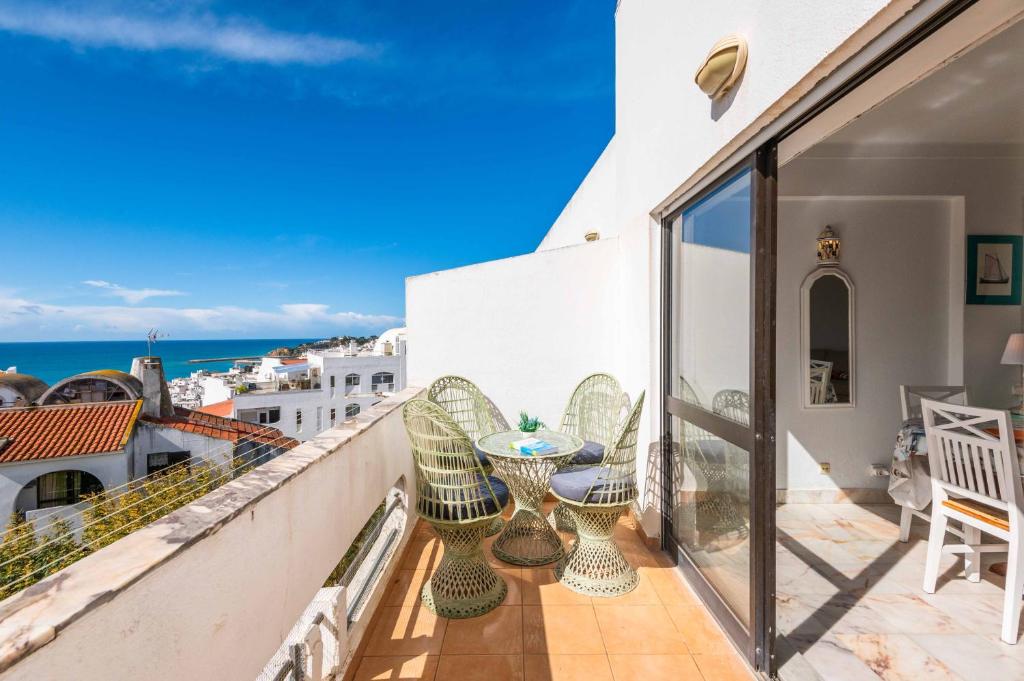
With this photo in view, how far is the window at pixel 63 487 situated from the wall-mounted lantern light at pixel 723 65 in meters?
12.3

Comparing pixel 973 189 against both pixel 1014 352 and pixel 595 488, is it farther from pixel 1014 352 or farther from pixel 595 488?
pixel 595 488

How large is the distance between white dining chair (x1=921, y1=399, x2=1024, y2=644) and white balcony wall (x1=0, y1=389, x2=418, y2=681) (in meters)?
3.11

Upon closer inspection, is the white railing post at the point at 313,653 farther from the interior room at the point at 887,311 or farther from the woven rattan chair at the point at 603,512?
the interior room at the point at 887,311

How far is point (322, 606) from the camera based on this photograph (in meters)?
1.86

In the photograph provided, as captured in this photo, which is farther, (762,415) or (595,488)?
(595,488)

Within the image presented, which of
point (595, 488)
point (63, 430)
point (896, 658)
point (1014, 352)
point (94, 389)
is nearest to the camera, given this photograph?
point (896, 658)

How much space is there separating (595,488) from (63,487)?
1155 cm

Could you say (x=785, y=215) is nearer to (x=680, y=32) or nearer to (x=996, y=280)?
(x=996, y=280)

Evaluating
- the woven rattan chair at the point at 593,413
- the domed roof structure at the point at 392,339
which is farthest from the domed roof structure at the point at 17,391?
the woven rattan chair at the point at 593,413

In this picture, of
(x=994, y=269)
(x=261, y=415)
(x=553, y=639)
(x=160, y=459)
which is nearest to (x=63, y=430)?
(x=160, y=459)

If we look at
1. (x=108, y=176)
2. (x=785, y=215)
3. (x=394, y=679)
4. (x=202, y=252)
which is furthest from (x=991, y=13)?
(x=202, y=252)

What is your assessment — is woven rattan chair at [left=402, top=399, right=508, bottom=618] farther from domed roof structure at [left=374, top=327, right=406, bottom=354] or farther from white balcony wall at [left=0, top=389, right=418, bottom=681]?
domed roof structure at [left=374, top=327, right=406, bottom=354]

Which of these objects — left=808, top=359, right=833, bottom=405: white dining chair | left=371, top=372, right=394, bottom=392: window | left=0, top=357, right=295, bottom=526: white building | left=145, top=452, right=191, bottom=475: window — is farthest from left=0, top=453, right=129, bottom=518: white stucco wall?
left=808, top=359, right=833, bottom=405: white dining chair

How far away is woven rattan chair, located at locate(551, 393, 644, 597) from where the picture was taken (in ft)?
8.61
